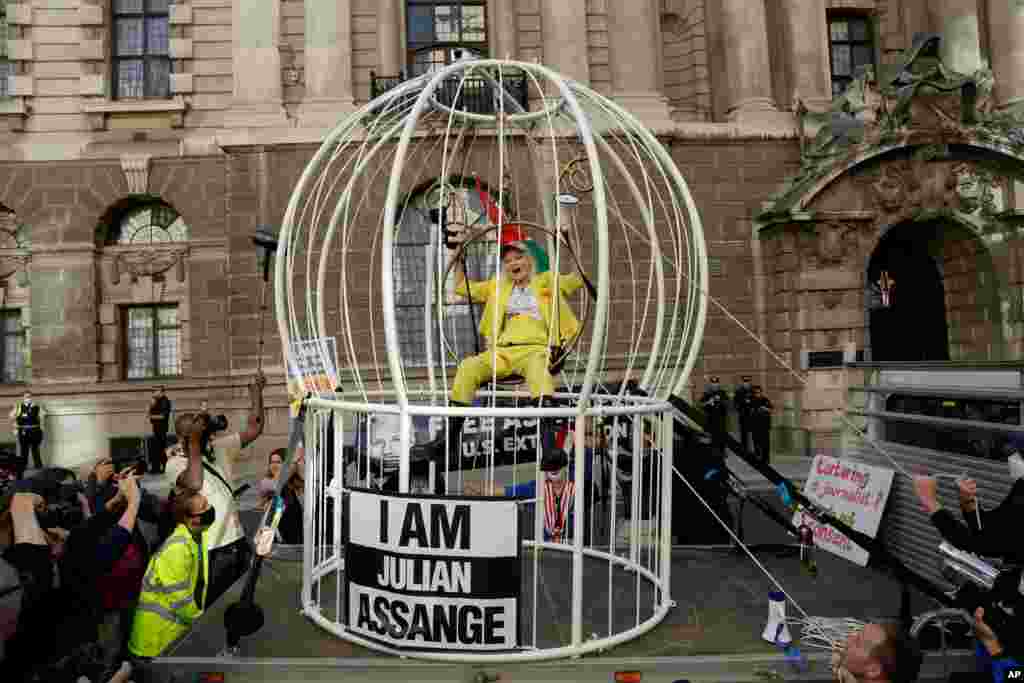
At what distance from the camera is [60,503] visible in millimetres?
4242

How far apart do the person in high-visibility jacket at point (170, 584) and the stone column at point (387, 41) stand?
1281cm

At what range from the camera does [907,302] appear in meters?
14.9

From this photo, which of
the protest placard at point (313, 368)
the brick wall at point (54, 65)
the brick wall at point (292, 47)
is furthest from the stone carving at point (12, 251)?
the protest placard at point (313, 368)

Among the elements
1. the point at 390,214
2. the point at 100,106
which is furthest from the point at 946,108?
the point at 100,106

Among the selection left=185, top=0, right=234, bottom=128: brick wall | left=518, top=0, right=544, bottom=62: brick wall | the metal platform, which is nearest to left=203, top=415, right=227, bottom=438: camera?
the metal platform

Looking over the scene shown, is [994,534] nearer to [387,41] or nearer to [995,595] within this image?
[995,595]

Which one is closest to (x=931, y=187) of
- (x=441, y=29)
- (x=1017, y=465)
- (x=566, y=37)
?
(x=566, y=37)

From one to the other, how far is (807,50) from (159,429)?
53.3 ft

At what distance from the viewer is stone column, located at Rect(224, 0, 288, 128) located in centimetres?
1376

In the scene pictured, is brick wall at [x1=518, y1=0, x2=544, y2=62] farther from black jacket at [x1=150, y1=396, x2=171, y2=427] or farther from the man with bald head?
the man with bald head

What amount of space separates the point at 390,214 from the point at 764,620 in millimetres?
3709

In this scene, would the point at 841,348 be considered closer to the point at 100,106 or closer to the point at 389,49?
the point at 389,49

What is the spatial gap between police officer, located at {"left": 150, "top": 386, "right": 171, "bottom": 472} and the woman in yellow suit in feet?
31.7

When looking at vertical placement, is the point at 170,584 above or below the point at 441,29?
below
